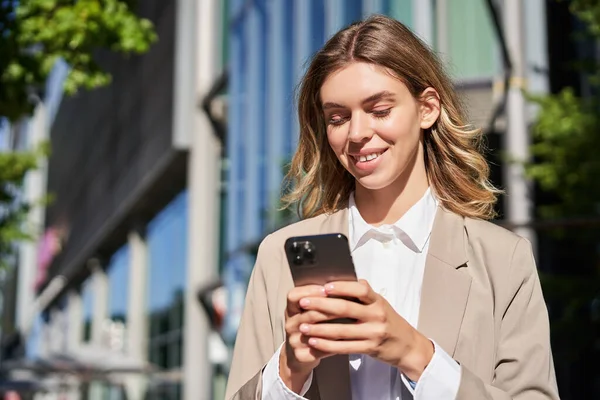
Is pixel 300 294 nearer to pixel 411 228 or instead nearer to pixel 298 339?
pixel 298 339

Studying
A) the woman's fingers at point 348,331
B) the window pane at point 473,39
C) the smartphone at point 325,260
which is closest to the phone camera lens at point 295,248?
the smartphone at point 325,260

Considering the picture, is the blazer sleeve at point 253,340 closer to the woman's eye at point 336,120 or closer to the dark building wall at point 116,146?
the woman's eye at point 336,120

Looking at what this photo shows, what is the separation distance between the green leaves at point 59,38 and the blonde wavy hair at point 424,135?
20.2 feet

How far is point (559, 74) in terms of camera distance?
16.6 meters

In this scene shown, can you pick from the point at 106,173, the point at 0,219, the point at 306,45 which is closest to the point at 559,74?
the point at 306,45

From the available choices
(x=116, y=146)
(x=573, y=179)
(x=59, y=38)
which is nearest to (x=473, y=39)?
(x=573, y=179)

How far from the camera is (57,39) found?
838cm

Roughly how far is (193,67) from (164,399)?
9322 mm

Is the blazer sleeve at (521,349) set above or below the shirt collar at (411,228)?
below

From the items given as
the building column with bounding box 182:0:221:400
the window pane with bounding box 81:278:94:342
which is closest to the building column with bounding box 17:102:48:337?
the window pane with bounding box 81:278:94:342

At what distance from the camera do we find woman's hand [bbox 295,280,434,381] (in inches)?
70.9

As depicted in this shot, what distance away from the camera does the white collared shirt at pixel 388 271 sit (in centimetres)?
211

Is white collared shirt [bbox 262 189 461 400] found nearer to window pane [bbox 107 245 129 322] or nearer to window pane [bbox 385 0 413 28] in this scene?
window pane [bbox 385 0 413 28]

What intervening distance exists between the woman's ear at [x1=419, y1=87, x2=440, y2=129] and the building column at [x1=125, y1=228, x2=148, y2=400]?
27977 mm
